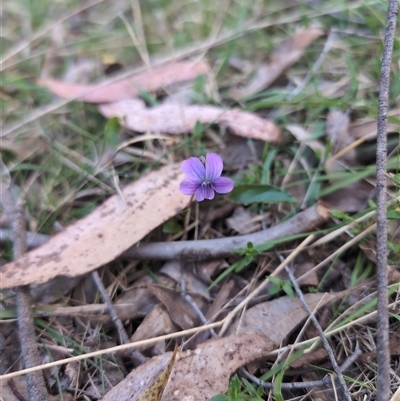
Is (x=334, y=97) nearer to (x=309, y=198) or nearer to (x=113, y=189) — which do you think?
(x=309, y=198)

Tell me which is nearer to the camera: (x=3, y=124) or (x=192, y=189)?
(x=192, y=189)

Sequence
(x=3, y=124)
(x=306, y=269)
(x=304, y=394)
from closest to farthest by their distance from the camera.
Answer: (x=304, y=394) → (x=306, y=269) → (x=3, y=124)

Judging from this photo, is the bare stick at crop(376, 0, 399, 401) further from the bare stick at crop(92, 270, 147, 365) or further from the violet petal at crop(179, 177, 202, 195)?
the bare stick at crop(92, 270, 147, 365)

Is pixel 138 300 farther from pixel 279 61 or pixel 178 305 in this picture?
pixel 279 61

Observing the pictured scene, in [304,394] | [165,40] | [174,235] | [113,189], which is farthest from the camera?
[165,40]

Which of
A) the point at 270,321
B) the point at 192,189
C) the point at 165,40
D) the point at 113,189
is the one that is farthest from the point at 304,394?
the point at 165,40

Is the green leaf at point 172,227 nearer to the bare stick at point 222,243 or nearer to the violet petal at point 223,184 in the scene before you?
the bare stick at point 222,243

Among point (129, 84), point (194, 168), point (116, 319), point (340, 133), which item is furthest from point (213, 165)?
point (129, 84)
